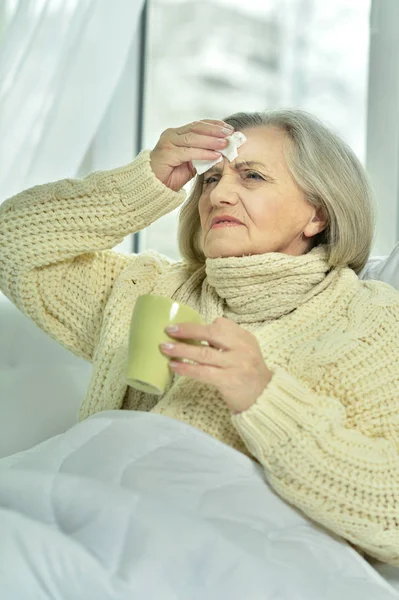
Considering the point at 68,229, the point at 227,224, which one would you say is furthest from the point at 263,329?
the point at 68,229

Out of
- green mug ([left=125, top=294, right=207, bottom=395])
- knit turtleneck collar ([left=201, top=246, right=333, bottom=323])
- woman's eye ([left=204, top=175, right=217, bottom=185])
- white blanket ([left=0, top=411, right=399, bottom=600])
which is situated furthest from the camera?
woman's eye ([left=204, top=175, right=217, bottom=185])

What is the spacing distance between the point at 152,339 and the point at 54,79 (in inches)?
47.4

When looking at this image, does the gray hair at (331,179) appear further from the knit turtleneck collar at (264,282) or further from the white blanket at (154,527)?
the white blanket at (154,527)

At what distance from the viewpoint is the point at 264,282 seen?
1529mm

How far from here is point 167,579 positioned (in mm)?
1036

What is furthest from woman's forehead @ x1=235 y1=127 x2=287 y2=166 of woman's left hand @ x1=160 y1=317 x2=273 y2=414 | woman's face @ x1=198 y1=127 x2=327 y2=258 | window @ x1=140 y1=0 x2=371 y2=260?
window @ x1=140 y1=0 x2=371 y2=260

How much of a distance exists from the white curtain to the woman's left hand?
43.3 inches

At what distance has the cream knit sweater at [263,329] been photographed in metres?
1.23

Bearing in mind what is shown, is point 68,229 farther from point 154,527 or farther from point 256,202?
point 154,527

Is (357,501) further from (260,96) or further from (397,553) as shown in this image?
(260,96)

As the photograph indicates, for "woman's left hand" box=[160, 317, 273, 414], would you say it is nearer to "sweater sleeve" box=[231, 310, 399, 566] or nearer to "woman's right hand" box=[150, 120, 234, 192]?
"sweater sleeve" box=[231, 310, 399, 566]

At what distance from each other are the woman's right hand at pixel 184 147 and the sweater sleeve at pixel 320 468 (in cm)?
51

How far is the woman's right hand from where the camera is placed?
61.3 inches

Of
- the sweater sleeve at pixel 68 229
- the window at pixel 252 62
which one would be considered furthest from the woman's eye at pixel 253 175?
the window at pixel 252 62
